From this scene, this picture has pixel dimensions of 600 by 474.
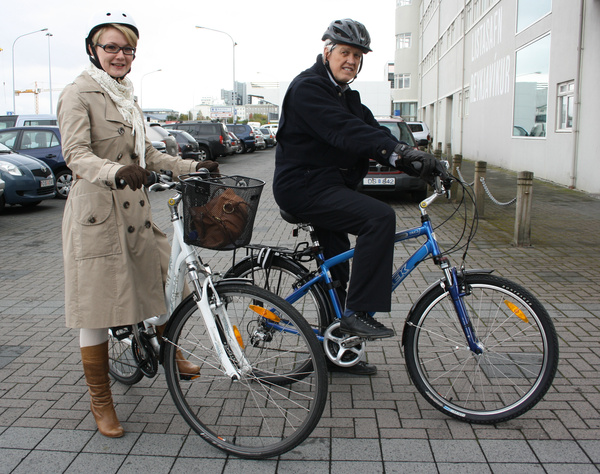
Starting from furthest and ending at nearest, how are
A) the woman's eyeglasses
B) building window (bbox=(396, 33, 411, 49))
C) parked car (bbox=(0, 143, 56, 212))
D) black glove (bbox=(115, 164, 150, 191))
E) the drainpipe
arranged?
building window (bbox=(396, 33, 411, 49)), the drainpipe, parked car (bbox=(0, 143, 56, 212)), the woman's eyeglasses, black glove (bbox=(115, 164, 150, 191))

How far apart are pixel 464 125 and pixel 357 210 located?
95.3 ft

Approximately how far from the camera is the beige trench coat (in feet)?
9.55

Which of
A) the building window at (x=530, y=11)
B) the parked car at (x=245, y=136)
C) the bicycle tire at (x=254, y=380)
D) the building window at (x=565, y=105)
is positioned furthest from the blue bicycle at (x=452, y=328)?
the parked car at (x=245, y=136)

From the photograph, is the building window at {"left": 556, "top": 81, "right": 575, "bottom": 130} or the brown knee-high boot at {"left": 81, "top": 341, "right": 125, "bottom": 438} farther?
the building window at {"left": 556, "top": 81, "right": 575, "bottom": 130}

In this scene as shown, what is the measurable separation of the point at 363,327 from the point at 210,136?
86.4ft

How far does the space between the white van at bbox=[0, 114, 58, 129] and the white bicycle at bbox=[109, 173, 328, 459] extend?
63.2ft

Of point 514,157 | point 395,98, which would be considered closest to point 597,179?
point 514,157

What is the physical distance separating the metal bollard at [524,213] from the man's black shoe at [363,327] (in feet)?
17.3

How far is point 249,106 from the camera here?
148 meters

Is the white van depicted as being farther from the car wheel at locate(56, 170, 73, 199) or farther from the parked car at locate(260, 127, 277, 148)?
the parked car at locate(260, 127, 277, 148)

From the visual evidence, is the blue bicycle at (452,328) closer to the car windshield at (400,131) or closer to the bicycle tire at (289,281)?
the bicycle tire at (289,281)

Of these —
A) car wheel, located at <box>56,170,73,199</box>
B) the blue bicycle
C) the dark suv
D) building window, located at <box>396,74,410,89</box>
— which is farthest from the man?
building window, located at <box>396,74,410,89</box>

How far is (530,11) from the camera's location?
18.5 m

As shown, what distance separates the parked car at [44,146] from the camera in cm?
1412
